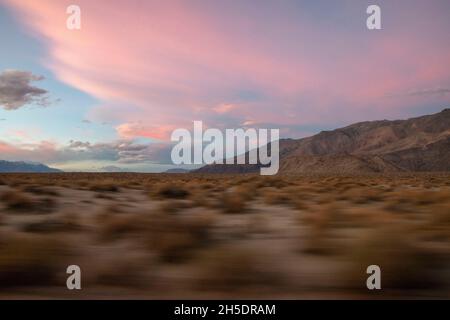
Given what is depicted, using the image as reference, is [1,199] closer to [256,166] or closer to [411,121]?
[256,166]

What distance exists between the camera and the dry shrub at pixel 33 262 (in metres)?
4.42

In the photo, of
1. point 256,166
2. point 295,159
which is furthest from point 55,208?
point 256,166

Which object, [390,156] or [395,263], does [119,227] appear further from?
[390,156]

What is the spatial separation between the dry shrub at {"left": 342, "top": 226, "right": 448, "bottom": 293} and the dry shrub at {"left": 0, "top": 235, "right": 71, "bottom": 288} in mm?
3231

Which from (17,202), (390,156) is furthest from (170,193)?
(390,156)

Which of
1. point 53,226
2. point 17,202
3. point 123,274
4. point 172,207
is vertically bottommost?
point 123,274

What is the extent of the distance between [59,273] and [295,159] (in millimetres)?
131268

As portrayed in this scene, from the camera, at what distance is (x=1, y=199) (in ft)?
35.4

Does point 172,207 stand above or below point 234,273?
above

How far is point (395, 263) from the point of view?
14.9 feet

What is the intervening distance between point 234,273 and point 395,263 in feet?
5.88

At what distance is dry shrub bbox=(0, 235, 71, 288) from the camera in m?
4.42

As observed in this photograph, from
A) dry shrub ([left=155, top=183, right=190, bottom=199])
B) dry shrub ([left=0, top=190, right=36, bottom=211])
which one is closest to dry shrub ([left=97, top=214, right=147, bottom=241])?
dry shrub ([left=0, top=190, right=36, bottom=211])

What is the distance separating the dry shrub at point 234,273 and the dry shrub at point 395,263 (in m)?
0.86
